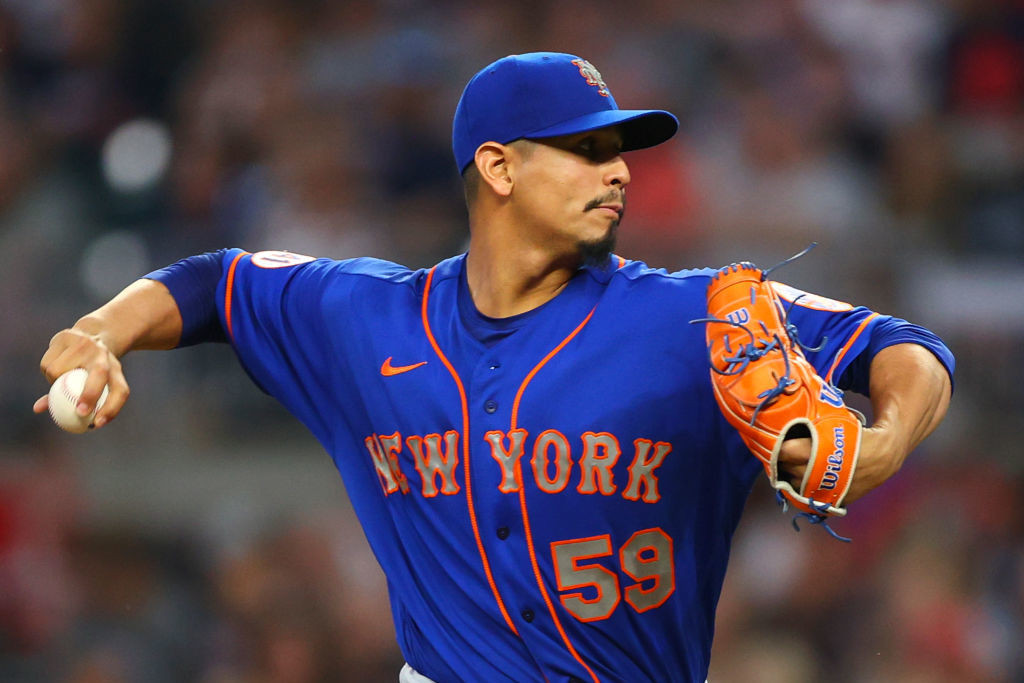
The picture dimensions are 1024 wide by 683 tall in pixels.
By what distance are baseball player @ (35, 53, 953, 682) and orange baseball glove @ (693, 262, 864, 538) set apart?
167 millimetres

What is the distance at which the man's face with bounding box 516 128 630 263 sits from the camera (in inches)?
102

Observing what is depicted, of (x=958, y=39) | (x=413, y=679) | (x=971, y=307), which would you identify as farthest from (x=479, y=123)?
(x=958, y=39)

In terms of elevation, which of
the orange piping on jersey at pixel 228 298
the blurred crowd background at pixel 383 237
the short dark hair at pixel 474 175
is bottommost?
the blurred crowd background at pixel 383 237

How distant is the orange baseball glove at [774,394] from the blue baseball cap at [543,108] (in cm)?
52

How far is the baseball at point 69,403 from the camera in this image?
2.33 meters

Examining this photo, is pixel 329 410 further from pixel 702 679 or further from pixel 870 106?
pixel 870 106

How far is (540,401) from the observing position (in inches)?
99.5

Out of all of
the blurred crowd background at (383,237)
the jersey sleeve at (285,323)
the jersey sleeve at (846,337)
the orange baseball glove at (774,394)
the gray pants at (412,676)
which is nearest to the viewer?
the orange baseball glove at (774,394)

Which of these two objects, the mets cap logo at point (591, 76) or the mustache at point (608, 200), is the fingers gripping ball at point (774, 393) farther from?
the mets cap logo at point (591, 76)

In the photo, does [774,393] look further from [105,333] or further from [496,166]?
[105,333]

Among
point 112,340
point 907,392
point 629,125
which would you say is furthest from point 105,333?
point 907,392

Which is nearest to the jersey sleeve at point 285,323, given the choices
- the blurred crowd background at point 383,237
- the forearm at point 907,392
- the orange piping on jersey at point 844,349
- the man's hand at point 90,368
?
the man's hand at point 90,368

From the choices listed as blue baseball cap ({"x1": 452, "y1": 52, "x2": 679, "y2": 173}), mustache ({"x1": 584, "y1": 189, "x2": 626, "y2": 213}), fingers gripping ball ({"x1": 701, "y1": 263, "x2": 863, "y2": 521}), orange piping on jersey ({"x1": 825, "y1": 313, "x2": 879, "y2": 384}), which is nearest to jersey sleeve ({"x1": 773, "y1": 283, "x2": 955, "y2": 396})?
orange piping on jersey ({"x1": 825, "y1": 313, "x2": 879, "y2": 384})

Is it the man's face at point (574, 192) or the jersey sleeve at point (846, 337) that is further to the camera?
the man's face at point (574, 192)
